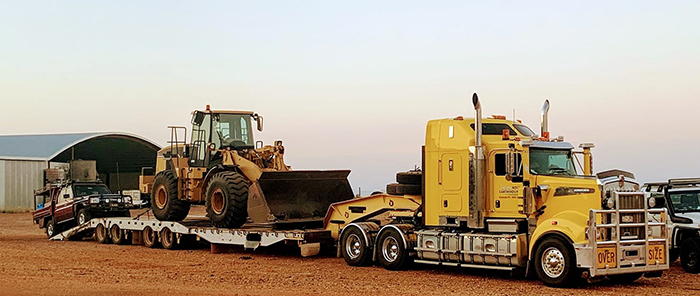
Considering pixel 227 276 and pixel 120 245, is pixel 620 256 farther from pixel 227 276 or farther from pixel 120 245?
pixel 120 245

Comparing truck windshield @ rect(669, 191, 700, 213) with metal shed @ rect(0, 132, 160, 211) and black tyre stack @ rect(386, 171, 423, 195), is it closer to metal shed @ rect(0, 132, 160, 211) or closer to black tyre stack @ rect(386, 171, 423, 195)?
black tyre stack @ rect(386, 171, 423, 195)

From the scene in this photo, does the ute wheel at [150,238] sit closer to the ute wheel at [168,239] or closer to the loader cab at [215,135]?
the ute wheel at [168,239]

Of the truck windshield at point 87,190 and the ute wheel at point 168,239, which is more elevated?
the truck windshield at point 87,190

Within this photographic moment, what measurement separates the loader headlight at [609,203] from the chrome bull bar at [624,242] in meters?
0.08

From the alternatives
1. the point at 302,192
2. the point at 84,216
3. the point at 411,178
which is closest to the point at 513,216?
the point at 411,178

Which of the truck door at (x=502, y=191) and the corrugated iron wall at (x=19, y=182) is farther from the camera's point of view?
the corrugated iron wall at (x=19, y=182)

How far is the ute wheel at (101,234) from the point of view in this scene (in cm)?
2470

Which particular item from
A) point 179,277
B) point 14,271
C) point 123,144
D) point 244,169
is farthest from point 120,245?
point 123,144

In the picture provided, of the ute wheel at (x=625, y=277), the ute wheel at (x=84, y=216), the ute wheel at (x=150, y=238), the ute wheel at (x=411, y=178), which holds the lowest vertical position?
the ute wheel at (x=625, y=277)

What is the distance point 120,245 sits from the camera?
2391 cm

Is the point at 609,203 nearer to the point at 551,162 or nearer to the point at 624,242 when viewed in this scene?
the point at 624,242

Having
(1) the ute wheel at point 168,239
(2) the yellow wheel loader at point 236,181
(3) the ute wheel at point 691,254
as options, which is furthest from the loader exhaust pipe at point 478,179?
(1) the ute wheel at point 168,239

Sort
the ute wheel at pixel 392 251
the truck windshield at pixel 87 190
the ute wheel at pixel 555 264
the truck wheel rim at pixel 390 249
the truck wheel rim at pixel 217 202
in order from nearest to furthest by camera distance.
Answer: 1. the ute wheel at pixel 555 264
2. the ute wheel at pixel 392 251
3. the truck wheel rim at pixel 390 249
4. the truck wheel rim at pixel 217 202
5. the truck windshield at pixel 87 190

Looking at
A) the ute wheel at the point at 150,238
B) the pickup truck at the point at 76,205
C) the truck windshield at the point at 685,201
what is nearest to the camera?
the truck windshield at the point at 685,201
